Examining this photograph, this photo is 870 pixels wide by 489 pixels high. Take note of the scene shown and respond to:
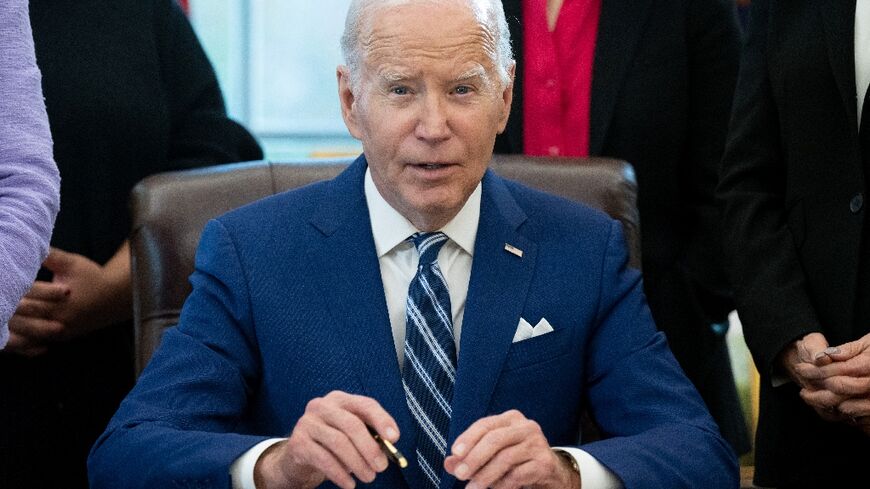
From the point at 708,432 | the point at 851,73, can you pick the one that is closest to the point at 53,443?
the point at 708,432

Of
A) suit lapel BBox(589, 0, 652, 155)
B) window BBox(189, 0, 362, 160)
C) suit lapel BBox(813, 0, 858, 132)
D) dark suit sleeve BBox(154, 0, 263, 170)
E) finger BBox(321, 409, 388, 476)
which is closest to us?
finger BBox(321, 409, 388, 476)

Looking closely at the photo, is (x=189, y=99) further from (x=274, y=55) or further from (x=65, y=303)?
(x=274, y=55)

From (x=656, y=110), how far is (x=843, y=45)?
0.55 m

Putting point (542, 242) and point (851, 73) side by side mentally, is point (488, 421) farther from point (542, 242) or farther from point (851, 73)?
point (851, 73)

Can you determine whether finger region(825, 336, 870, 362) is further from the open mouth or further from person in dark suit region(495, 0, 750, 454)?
the open mouth

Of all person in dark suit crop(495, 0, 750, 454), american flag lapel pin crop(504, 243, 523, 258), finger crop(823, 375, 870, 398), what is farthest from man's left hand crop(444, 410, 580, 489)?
person in dark suit crop(495, 0, 750, 454)

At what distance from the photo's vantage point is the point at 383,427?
5.33ft

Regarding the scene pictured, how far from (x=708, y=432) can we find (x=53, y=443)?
4.09 feet

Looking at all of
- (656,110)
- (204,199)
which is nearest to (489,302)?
(204,199)

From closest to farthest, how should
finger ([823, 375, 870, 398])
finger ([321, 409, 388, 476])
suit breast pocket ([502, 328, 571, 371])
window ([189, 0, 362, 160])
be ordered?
finger ([321, 409, 388, 476]) → suit breast pocket ([502, 328, 571, 371]) → finger ([823, 375, 870, 398]) → window ([189, 0, 362, 160])

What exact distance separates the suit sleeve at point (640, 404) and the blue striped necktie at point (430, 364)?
231mm

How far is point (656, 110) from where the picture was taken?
2.82 m

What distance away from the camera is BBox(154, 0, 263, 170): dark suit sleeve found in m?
2.67

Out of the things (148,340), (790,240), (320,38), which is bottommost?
(320,38)
